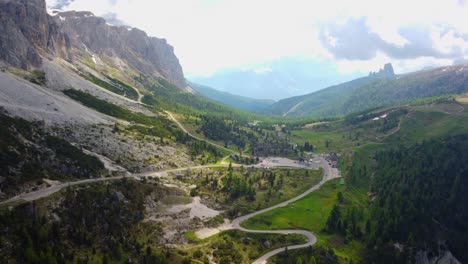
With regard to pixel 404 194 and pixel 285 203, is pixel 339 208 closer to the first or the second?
pixel 285 203

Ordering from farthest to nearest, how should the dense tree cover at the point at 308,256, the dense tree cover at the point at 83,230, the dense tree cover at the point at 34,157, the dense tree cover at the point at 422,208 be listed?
the dense tree cover at the point at 422,208 < the dense tree cover at the point at 308,256 < the dense tree cover at the point at 34,157 < the dense tree cover at the point at 83,230

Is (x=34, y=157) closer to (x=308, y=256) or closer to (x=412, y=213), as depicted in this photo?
(x=308, y=256)

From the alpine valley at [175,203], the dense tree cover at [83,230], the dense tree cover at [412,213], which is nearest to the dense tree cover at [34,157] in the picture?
the alpine valley at [175,203]

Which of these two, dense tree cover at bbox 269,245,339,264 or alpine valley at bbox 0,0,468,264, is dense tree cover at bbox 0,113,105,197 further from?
dense tree cover at bbox 269,245,339,264

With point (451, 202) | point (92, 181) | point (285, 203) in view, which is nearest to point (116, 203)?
point (92, 181)

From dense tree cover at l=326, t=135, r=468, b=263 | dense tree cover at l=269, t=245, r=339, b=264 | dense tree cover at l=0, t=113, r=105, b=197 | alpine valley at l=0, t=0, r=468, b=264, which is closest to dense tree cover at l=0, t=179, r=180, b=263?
alpine valley at l=0, t=0, r=468, b=264

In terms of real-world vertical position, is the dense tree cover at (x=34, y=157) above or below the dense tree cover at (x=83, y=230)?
above

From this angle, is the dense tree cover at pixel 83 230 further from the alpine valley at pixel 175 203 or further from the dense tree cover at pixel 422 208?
the dense tree cover at pixel 422 208
